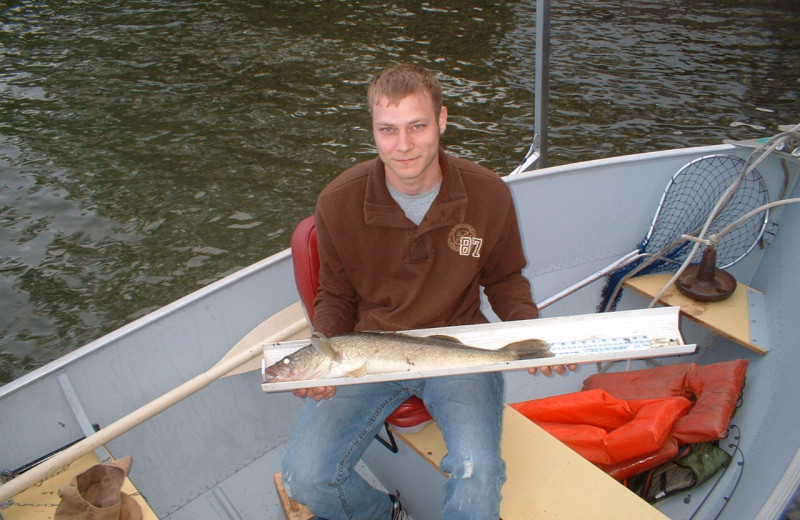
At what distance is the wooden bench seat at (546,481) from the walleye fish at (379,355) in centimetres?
65

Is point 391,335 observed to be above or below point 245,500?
above

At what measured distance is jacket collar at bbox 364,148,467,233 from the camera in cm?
307

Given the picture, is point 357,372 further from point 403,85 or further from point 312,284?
point 403,85

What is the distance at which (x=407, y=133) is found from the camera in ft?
9.43

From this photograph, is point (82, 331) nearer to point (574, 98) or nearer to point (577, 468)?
point (577, 468)

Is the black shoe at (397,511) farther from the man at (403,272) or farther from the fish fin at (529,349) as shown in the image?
the fish fin at (529,349)

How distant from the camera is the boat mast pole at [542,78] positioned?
4.59 meters

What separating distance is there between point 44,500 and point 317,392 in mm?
1431

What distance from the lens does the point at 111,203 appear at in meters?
9.36

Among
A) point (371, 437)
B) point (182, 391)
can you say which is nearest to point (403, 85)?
point (371, 437)

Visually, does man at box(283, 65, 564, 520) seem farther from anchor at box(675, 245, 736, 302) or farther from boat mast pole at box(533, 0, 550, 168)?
boat mast pole at box(533, 0, 550, 168)

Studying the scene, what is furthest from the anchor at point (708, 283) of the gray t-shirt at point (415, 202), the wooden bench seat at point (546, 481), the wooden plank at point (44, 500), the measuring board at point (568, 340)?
the wooden plank at point (44, 500)

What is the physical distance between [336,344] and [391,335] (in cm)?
27

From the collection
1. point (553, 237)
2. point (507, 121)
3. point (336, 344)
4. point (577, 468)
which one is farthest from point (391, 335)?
point (507, 121)
